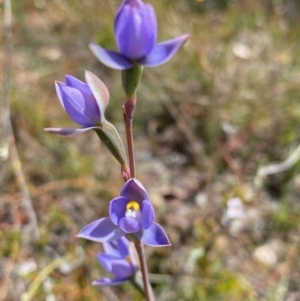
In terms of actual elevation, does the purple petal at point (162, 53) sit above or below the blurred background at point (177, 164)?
above

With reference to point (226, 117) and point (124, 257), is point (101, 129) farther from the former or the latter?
point (226, 117)

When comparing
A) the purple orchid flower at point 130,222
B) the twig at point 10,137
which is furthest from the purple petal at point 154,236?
the twig at point 10,137

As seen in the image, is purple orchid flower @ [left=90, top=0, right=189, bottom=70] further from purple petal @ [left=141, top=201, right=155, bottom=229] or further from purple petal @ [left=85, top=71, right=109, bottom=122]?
purple petal @ [left=141, top=201, right=155, bottom=229]

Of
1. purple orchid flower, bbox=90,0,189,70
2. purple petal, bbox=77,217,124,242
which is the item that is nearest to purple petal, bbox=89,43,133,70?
purple orchid flower, bbox=90,0,189,70

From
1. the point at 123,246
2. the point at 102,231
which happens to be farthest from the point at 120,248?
the point at 102,231

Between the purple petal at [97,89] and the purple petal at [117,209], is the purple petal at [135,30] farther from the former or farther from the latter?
the purple petal at [117,209]

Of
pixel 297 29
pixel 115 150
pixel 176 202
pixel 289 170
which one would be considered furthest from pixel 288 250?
pixel 297 29

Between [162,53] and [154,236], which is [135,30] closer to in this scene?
[162,53]
